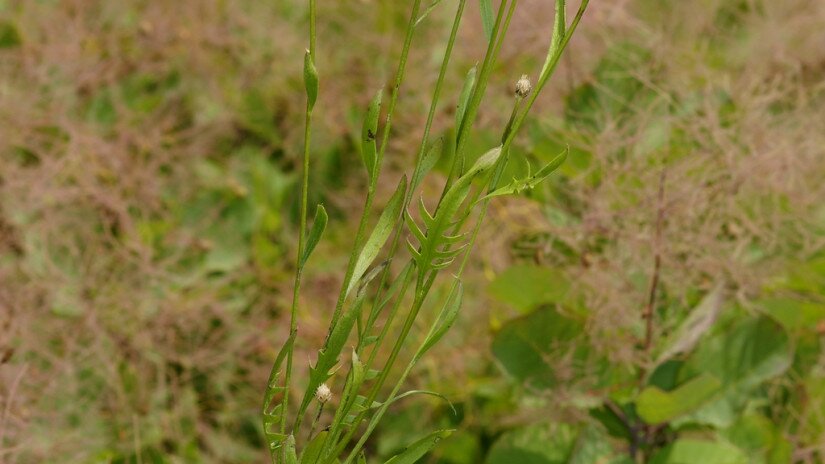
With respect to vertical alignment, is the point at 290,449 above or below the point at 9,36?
below

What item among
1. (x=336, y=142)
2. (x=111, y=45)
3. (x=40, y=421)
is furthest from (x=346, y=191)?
(x=40, y=421)

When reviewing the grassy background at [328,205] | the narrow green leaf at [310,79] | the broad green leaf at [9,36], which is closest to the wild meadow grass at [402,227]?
the narrow green leaf at [310,79]

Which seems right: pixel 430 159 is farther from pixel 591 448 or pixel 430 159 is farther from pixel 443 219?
pixel 591 448

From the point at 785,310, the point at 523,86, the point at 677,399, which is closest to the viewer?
the point at 523,86

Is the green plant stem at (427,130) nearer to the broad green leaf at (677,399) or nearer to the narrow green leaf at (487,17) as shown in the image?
the narrow green leaf at (487,17)

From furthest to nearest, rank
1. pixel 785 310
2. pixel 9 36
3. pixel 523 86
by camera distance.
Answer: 1. pixel 9 36
2. pixel 785 310
3. pixel 523 86

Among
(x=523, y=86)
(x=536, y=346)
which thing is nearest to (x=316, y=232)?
(x=523, y=86)
